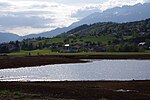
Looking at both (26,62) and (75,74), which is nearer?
(75,74)

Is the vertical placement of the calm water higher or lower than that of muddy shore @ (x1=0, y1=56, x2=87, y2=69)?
lower

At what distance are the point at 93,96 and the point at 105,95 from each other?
→ 7.01 ft

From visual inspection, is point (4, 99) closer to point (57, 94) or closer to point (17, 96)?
point (17, 96)

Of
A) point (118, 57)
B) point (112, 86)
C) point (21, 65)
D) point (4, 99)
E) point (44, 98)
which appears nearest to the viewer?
point (4, 99)

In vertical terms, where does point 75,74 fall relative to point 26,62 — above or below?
below

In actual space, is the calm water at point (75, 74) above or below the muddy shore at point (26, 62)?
below

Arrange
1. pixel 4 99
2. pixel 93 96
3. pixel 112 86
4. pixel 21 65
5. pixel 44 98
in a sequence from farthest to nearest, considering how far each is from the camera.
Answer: pixel 21 65 → pixel 112 86 → pixel 93 96 → pixel 44 98 → pixel 4 99

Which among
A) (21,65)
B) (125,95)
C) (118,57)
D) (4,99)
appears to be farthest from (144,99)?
(118,57)

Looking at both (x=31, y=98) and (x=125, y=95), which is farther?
(x=125, y=95)

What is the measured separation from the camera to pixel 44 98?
136 ft

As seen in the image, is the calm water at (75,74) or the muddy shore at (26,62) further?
the muddy shore at (26,62)

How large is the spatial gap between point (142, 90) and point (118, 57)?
139 m

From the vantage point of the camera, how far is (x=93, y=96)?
45.7 metres

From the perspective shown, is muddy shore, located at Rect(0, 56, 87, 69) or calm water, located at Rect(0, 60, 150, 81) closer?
calm water, located at Rect(0, 60, 150, 81)
